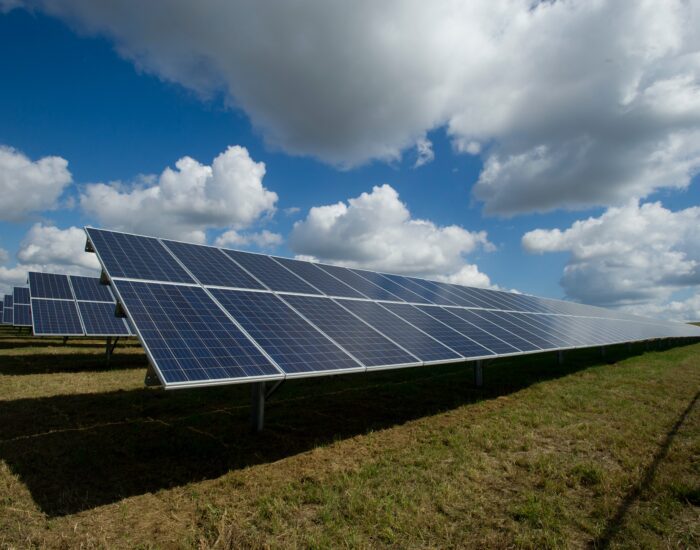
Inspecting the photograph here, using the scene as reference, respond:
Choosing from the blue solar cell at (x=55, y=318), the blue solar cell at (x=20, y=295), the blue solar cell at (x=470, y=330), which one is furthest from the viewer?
the blue solar cell at (x=20, y=295)

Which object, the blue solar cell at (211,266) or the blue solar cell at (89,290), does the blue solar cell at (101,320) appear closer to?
the blue solar cell at (89,290)

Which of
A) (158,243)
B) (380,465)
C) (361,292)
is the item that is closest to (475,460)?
(380,465)

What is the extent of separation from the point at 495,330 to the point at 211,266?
11.8 m

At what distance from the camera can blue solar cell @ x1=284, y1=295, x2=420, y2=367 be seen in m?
10.6

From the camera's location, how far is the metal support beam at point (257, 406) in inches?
416

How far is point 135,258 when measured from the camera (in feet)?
37.6

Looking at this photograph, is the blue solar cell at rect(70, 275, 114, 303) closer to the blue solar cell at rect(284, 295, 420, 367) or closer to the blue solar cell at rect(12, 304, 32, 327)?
the blue solar cell at rect(12, 304, 32, 327)

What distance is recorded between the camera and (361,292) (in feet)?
54.2

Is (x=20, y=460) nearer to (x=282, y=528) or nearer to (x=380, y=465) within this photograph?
(x=282, y=528)

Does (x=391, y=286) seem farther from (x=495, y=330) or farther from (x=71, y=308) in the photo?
(x=71, y=308)

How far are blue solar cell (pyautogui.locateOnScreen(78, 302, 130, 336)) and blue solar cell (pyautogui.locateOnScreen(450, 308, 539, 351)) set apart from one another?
57.1 feet

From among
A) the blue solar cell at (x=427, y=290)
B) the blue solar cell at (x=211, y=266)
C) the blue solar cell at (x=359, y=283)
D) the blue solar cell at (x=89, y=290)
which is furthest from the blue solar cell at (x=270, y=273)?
the blue solar cell at (x=89, y=290)

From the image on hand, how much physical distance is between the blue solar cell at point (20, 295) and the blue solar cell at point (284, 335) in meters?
36.0

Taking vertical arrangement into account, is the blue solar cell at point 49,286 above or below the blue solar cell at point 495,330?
above
